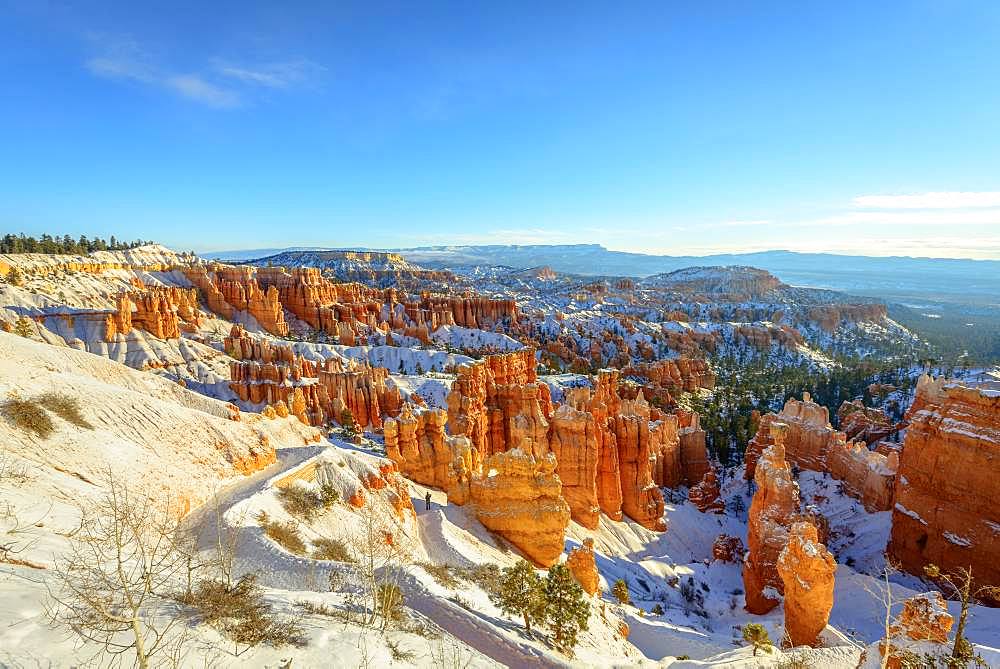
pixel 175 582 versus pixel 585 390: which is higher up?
pixel 175 582

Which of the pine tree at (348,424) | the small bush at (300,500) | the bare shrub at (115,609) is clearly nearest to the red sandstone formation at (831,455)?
the pine tree at (348,424)

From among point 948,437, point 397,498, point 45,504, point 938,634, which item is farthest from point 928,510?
point 45,504

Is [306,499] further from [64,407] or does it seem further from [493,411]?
[493,411]

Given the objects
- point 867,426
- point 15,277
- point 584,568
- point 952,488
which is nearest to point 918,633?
point 584,568

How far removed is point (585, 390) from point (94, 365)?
27.3 m

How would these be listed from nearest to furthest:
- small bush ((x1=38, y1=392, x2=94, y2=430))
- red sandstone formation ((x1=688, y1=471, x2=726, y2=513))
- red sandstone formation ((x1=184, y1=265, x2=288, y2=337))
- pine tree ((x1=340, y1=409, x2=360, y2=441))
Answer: small bush ((x1=38, y1=392, x2=94, y2=430)) → pine tree ((x1=340, y1=409, x2=360, y2=441)) → red sandstone formation ((x1=688, y1=471, x2=726, y2=513)) → red sandstone formation ((x1=184, y1=265, x2=288, y2=337))

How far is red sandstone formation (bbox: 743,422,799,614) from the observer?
2114cm

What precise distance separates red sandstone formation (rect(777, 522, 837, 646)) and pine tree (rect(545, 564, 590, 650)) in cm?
869

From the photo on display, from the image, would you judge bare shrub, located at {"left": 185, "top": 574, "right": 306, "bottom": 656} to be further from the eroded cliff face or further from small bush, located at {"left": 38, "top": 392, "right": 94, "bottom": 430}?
the eroded cliff face

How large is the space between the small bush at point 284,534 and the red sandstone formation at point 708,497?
1092 inches

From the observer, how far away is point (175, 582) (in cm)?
849

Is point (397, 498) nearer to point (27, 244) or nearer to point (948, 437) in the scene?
point (948, 437)

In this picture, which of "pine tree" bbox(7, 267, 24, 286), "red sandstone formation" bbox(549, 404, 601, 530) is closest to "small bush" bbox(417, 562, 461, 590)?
"red sandstone formation" bbox(549, 404, 601, 530)

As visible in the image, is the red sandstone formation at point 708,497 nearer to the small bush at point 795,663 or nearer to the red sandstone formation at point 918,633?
the red sandstone formation at point 918,633
